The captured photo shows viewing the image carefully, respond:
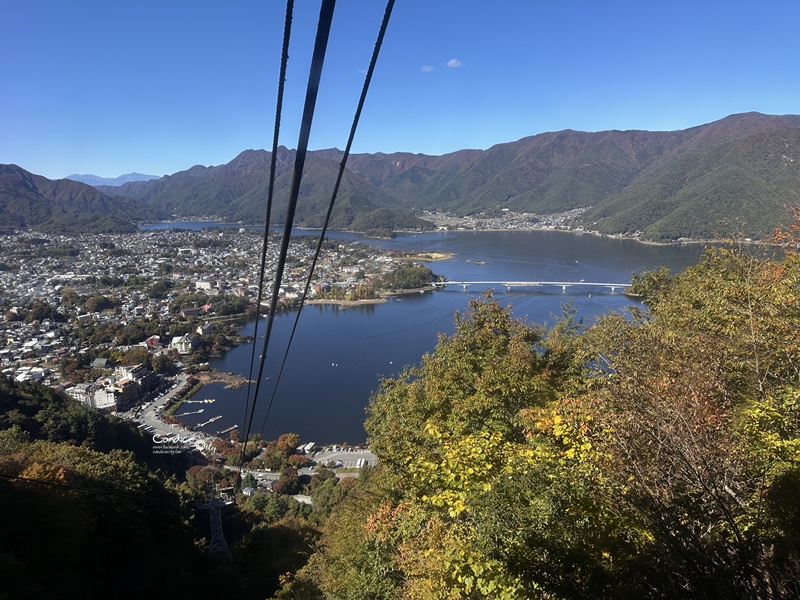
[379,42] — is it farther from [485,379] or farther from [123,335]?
[123,335]

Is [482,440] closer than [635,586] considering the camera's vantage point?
No

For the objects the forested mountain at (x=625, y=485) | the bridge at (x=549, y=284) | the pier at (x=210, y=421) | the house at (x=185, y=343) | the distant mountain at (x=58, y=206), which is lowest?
the pier at (x=210, y=421)

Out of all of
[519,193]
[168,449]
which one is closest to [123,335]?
[168,449]

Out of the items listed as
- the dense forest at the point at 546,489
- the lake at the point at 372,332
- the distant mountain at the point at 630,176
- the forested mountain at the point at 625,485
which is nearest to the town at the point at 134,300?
the lake at the point at 372,332

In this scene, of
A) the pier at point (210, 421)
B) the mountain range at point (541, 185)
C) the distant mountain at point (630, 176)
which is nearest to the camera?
the pier at point (210, 421)

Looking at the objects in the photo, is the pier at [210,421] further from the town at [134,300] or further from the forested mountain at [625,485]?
Result: the forested mountain at [625,485]

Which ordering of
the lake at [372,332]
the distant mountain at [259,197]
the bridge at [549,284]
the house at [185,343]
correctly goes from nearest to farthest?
1. the lake at [372,332]
2. the house at [185,343]
3. the bridge at [549,284]
4. the distant mountain at [259,197]

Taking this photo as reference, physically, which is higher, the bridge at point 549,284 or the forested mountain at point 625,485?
the forested mountain at point 625,485
